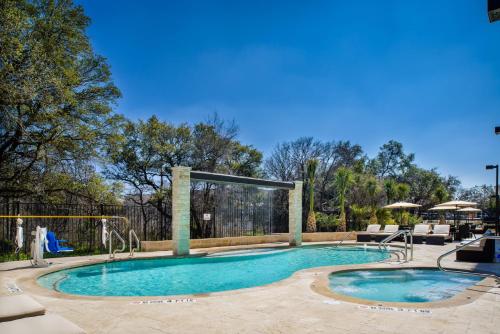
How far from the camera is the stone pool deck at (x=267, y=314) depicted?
4539 mm

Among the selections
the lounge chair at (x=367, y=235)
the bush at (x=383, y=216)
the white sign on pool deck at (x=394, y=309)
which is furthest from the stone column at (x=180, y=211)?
the bush at (x=383, y=216)

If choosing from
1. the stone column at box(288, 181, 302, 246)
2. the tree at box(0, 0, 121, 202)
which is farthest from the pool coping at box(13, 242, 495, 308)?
the stone column at box(288, 181, 302, 246)

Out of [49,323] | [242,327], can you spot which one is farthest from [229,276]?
[49,323]

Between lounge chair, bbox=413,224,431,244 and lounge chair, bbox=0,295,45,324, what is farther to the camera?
lounge chair, bbox=413,224,431,244

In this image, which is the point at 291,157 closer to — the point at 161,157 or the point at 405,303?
the point at 161,157

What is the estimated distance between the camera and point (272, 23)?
55.4 feet

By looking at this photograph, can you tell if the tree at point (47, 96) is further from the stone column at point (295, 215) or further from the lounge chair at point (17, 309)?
the lounge chair at point (17, 309)

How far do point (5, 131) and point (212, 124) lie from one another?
35.5ft

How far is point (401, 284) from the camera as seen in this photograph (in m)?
8.81

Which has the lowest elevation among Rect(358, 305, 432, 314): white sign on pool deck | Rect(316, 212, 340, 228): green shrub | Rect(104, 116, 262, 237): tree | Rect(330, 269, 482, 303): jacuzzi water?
Rect(330, 269, 482, 303): jacuzzi water

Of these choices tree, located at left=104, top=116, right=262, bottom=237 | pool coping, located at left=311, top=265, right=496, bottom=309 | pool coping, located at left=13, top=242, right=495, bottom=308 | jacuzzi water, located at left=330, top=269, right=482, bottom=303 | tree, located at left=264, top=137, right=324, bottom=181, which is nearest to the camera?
pool coping, located at left=311, top=265, right=496, bottom=309

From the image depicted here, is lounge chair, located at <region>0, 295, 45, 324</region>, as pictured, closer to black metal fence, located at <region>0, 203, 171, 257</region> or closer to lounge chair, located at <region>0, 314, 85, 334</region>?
lounge chair, located at <region>0, 314, 85, 334</region>

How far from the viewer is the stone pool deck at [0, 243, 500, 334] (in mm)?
4539

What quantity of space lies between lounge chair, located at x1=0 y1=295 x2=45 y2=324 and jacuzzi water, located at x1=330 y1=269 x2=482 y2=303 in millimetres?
5673
